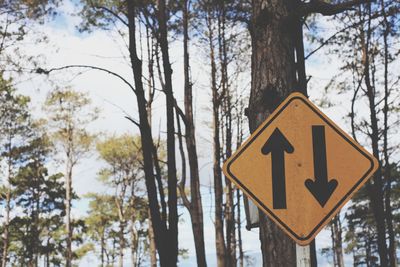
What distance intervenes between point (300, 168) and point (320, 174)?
5.1 inches

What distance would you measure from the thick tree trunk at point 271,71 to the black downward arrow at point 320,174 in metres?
0.84

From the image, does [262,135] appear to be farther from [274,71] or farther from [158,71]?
[158,71]

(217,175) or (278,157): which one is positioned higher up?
(217,175)

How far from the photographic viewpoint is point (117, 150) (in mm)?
28656

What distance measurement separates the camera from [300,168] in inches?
119

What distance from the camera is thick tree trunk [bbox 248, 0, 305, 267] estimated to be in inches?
144

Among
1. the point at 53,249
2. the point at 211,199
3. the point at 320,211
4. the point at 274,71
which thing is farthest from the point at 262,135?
the point at 53,249

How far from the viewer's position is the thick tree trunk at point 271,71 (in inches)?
144

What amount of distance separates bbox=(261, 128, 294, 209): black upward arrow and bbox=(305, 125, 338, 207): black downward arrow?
162mm

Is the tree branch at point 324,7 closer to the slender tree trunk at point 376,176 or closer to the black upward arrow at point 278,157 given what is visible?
the black upward arrow at point 278,157

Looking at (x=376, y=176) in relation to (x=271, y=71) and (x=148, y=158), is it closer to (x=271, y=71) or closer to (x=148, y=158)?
(x=148, y=158)

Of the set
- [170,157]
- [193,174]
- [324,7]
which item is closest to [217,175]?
[193,174]

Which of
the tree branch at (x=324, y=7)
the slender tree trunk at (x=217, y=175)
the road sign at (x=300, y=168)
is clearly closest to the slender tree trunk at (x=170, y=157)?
the slender tree trunk at (x=217, y=175)

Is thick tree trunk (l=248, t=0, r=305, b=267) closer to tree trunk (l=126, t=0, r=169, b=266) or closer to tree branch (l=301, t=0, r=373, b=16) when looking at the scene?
tree branch (l=301, t=0, r=373, b=16)
